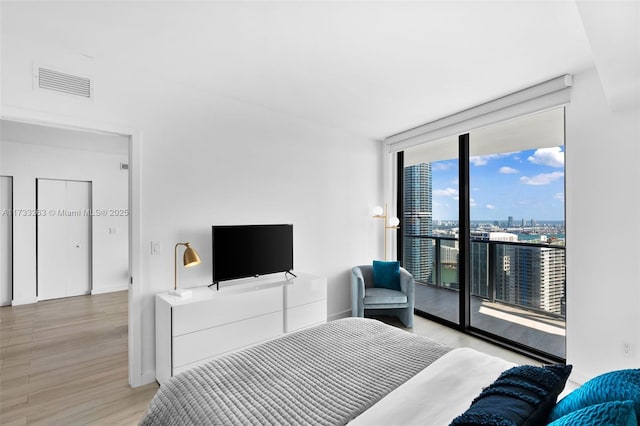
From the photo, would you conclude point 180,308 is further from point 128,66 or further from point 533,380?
point 533,380

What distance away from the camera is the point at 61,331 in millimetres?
3658

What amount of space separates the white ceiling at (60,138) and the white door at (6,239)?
75cm

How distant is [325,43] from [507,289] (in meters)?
3.26

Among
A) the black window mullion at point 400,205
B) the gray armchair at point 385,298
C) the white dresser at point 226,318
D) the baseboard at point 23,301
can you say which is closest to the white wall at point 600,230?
the gray armchair at point 385,298

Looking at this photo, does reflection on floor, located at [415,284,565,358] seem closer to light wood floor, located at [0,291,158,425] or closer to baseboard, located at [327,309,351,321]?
baseboard, located at [327,309,351,321]

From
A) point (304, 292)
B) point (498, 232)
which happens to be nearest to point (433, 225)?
point (498, 232)

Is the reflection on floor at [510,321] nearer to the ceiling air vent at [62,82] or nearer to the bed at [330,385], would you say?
the bed at [330,385]

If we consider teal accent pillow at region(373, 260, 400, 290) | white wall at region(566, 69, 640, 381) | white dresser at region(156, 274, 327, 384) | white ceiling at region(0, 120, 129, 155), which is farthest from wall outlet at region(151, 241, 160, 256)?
white wall at region(566, 69, 640, 381)

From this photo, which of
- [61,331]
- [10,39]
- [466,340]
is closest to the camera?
[10,39]

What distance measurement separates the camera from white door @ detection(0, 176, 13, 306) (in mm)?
4660

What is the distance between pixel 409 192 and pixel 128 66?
366cm

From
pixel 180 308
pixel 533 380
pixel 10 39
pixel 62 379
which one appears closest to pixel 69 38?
pixel 10 39

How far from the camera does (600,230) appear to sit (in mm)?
2402

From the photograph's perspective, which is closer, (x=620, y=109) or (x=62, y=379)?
(x=620, y=109)
